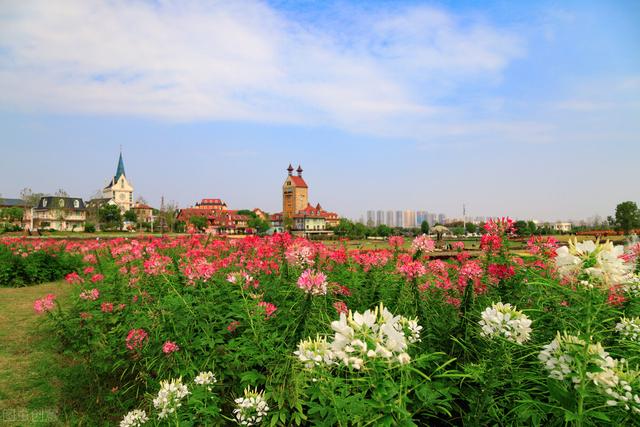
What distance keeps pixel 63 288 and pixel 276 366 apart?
9677 mm

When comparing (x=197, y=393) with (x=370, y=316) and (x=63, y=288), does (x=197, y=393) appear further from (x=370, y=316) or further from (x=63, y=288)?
(x=63, y=288)

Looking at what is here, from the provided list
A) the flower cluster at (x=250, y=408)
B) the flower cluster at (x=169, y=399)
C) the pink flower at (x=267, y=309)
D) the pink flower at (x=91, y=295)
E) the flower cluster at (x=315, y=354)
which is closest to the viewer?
the flower cluster at (x=315, y=354)

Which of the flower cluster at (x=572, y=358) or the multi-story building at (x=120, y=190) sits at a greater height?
the multi-story building at (x=120, y=190)

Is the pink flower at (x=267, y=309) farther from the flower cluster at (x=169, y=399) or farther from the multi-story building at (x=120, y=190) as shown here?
the multi-story building at (x=120, y=190)

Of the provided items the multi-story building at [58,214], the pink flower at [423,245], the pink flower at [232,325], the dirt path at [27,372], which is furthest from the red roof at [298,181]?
the pink flower at [232,325]

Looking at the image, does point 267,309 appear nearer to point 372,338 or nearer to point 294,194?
point 372,338

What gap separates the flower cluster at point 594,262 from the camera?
1.64m

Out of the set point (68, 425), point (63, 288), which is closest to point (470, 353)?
point (68, 425)

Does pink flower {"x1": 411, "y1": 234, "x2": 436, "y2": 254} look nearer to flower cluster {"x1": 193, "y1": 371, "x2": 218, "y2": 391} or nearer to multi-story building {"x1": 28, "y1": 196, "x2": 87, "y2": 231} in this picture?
flower cluster {"x1": 193, "y1": 371, "x2": 218, "y2": 391}

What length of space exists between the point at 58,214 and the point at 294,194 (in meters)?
49.3

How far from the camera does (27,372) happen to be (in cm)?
482

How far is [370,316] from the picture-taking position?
142 centimetres

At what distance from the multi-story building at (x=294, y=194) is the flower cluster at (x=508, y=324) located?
9283 centimetres

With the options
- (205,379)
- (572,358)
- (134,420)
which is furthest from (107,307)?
(572,358)
